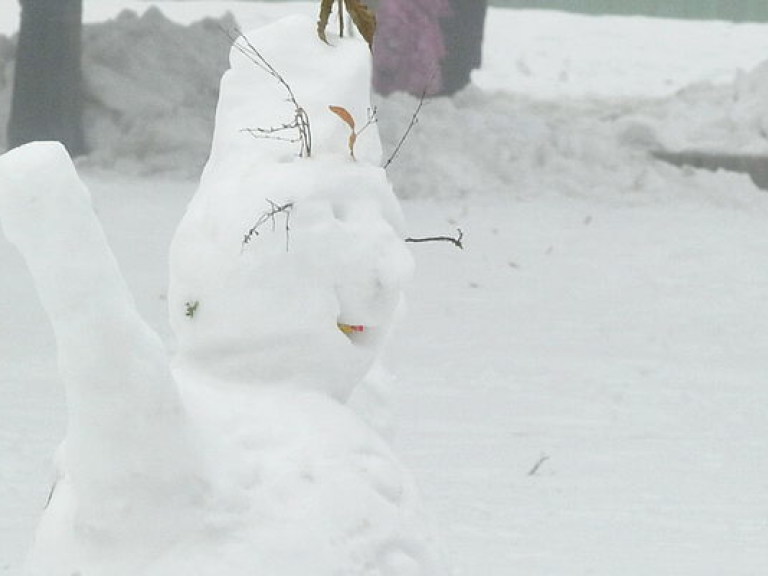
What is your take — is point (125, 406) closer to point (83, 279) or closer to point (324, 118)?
point (83, 279)

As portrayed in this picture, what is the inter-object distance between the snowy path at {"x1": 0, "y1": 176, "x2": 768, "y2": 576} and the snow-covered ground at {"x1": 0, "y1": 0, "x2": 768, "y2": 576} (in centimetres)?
2

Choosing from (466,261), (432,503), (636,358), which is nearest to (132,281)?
(466,261)

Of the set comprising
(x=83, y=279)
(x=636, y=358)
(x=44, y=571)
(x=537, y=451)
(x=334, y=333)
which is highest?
(x=83, y=279)

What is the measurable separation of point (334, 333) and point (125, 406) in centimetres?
50

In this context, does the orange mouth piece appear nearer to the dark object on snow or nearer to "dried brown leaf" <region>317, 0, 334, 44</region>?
"dried brown leaf" <region>317, 0, 334, 44</region>

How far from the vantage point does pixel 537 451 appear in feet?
28.1

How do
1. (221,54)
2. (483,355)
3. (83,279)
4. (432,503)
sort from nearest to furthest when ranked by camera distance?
(83,279) < (432,503) < (483,355) < (221,54)

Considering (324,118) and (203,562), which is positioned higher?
(324,118)

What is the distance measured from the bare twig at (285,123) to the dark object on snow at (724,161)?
12074 millimetres

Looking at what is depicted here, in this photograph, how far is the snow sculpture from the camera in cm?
313

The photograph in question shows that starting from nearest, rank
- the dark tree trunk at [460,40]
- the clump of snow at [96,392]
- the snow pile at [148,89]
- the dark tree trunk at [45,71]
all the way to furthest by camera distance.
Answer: the clump of snow at [96,392]
the dark tree trunk at [45,71]
the snow pile at [148,89]
the dark tree trunk at [460,40]

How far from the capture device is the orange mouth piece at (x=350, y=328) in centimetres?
356

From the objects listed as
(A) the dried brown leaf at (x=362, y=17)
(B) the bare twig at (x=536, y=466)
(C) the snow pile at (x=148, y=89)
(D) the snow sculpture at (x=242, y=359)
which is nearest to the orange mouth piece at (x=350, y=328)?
(D) the snow sculpture at (x=242, y=359)

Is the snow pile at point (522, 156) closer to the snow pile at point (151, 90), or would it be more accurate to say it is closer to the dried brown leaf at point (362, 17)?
the snow pile at point (151, 90)
